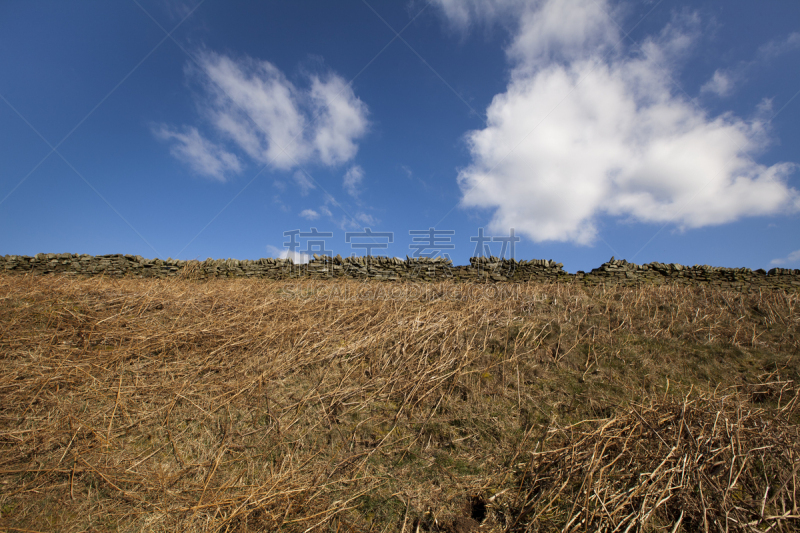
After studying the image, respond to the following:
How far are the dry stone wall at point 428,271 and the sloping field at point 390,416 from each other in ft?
20.7

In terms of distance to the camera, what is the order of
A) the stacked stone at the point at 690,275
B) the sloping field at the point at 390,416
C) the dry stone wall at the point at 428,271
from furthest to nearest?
the dry stone wall at the point at 428,271
the stacked stone at the point at 690,275
the sloping field at the point at 390,416

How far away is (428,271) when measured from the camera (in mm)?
12945

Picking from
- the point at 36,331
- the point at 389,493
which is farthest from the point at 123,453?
the point at 36,331

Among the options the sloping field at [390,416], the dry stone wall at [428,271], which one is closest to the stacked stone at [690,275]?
the dry stone wall at [428,271]

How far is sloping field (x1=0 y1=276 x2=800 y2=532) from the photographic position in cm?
251

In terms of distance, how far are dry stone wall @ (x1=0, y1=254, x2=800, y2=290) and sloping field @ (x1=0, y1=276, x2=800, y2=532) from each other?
631cm

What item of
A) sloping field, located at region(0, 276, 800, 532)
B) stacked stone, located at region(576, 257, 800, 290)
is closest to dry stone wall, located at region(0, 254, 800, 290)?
stacked stone, located at region(576, 257, 800, 290)

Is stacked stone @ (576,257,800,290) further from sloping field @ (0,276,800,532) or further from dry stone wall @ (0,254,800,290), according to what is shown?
sloping field @ (0,276,800,532)

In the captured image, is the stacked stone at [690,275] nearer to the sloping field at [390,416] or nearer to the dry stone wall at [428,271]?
the dry stone wall at [428,271]

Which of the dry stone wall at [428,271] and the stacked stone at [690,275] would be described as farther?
the dry stone wall at [428,271]

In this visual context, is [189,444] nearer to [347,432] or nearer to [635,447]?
[347,432]

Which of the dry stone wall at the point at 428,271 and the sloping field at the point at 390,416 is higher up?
the dry stone wall at the point at 428,271

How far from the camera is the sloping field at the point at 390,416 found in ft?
8.23

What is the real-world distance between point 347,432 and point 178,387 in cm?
224
